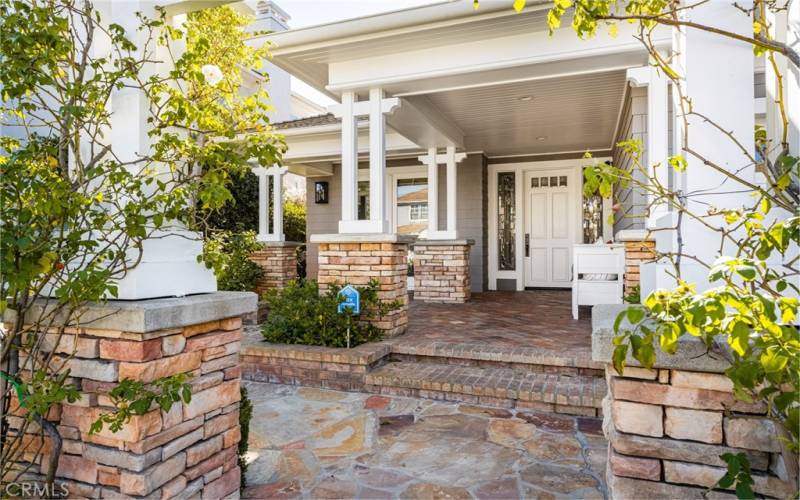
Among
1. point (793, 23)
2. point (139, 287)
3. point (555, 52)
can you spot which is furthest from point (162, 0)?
point (555, 52)

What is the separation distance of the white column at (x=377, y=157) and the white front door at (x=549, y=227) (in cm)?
467

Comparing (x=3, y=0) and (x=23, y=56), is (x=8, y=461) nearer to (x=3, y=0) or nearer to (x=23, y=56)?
(x=23, y=56)

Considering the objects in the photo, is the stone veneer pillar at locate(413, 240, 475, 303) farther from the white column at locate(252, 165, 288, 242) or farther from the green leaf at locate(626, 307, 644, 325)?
the green leaf at locate(626, 307, 644, 325)

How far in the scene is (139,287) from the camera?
180 centimetres

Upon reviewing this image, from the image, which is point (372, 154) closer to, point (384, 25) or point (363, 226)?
point (363, 226)

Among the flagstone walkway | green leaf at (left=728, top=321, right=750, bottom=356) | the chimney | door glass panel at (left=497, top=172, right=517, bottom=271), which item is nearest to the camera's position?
green leaf at (left=728, top=321, right=750, bottom=356)

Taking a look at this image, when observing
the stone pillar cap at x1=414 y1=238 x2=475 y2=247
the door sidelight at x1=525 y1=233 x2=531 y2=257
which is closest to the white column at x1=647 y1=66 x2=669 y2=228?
the stone pillar cap at x1=414 y1=238 x2=475 y2=247

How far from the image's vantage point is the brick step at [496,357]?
3.70 meters

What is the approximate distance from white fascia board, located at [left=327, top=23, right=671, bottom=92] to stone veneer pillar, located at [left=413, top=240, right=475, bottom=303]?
3322mm

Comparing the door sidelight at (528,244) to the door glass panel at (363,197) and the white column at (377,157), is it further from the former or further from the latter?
the white column at (377,157)

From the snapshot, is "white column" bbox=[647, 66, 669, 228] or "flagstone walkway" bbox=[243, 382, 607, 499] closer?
"flagstone walkway" bbox=[243, 382, 607, 499]

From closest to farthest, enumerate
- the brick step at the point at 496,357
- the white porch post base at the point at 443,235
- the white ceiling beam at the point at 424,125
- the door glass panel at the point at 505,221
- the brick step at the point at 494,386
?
the brick step at the point at 494,386 < the brick step at the point at 496,357 < the white ceiling beam at the point at 424,125 < the white porch post base at the point at 443,235 < the door glass panel at the point at 505,221

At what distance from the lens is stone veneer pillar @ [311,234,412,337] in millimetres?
4617

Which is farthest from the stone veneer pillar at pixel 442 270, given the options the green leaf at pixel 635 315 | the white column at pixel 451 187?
the green leaf at pixel 635 315
